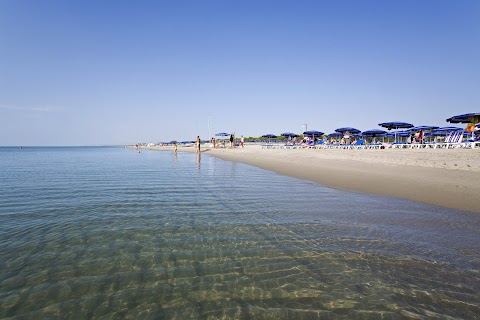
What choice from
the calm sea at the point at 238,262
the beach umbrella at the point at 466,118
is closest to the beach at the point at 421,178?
the calm sea at the point at 238,262

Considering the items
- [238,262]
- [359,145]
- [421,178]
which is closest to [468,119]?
[359,145]

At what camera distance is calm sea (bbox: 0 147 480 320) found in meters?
2.68

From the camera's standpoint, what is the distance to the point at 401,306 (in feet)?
8.89

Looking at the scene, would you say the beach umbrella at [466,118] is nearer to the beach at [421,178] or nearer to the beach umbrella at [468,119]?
the beach umbrella at [468,119]

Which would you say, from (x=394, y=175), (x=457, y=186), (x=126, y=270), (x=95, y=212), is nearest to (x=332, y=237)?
(x=126, y=270)

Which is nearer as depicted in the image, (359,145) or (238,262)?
(238,262)

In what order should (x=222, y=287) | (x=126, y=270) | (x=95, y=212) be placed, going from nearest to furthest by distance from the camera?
(x=222, y=287) → (x=126, y=270) → (x=95, y=212)

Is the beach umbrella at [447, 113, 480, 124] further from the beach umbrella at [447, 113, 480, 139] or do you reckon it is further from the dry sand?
the dry sand

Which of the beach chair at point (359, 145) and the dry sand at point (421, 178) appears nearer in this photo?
the dry sand at point (421, 178)

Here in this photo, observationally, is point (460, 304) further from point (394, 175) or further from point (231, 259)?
point (394, 175)

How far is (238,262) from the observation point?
3.69m

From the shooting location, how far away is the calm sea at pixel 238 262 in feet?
8.79

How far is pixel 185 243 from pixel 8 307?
2249mm

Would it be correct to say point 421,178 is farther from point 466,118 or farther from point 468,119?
point 468,119
